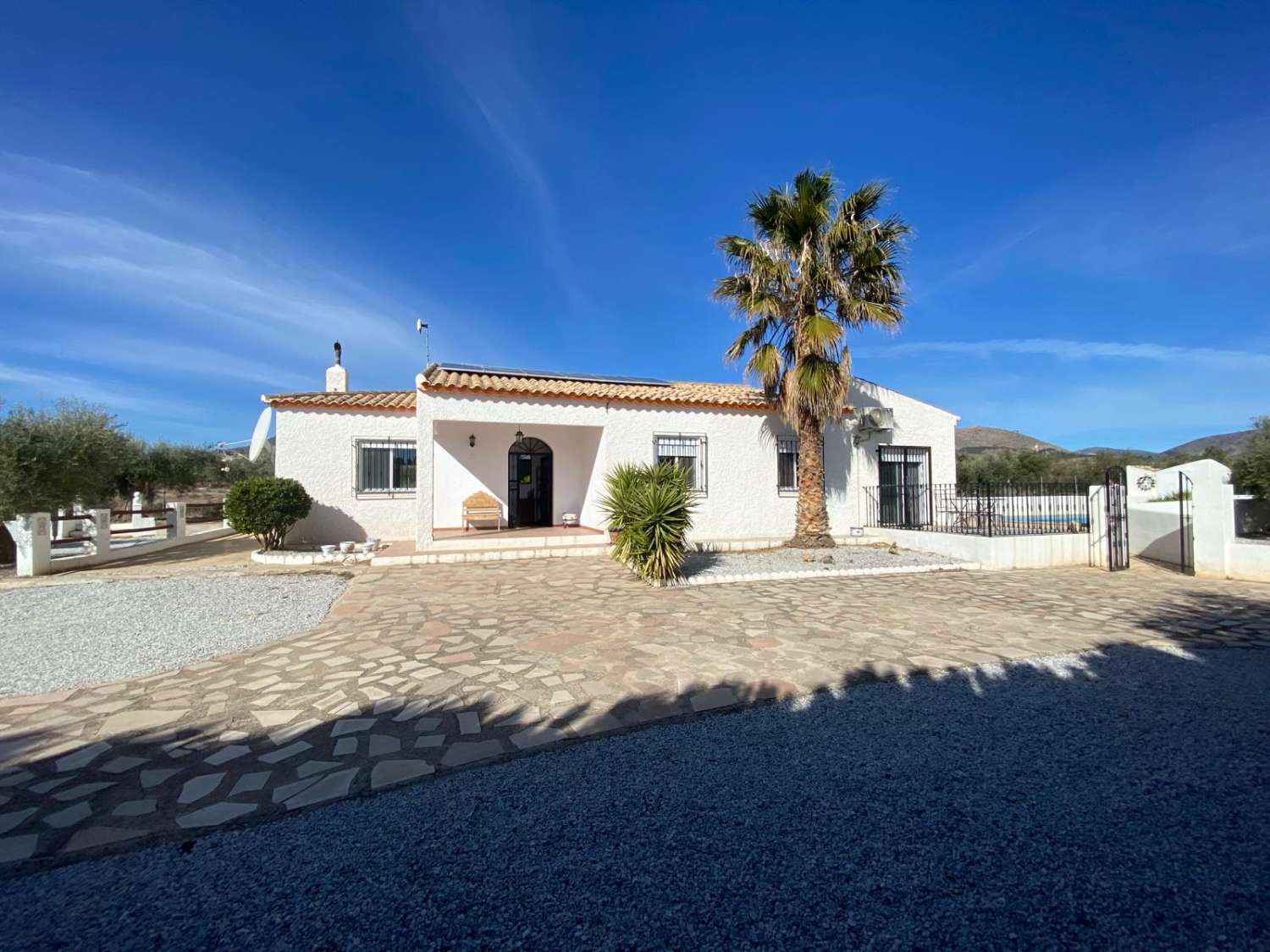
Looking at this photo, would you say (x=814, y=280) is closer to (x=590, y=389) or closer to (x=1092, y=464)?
(x=590, y=389)

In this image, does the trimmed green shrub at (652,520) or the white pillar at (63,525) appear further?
the white pillar at (63,525)

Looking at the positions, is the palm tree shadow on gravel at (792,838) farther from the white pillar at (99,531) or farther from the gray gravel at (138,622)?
the white pillar at (99,531)

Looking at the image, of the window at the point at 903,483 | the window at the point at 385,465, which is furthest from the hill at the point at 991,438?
the window at the point at 385,465

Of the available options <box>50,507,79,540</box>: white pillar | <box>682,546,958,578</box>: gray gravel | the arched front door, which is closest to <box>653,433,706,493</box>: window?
<box>682,546,958,578</box>: gray gravel

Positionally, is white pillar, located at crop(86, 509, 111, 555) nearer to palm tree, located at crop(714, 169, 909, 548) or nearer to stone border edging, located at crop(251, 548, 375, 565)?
stone border edging, located at crop(251, 548, 375, 565)

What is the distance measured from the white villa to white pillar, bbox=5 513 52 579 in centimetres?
401

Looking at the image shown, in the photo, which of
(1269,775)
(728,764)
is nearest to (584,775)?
(728,764)

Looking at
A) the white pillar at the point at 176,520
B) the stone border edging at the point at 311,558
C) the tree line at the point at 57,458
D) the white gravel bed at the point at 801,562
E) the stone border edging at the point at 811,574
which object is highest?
the tree line at the point at 57,458

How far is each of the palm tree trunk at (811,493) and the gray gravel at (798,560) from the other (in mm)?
249

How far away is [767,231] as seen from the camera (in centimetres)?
1171

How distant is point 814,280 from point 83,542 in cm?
1642

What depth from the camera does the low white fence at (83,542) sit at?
9.86 meters

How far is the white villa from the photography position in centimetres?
1217

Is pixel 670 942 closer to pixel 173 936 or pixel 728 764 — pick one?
pixel 728 764
